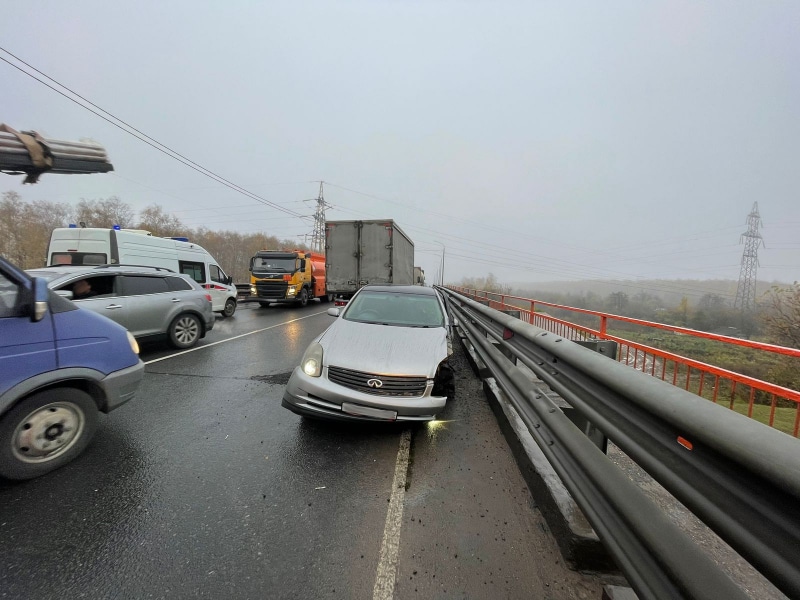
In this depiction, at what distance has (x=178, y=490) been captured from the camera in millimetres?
2514

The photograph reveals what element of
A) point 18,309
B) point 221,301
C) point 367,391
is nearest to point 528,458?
point 367,391

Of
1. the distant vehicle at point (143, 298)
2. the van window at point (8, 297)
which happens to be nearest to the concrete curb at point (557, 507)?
the van window at point (8, 297)

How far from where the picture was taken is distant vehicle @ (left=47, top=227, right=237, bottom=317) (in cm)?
920

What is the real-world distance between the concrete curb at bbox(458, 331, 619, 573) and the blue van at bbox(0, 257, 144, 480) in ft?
12.6

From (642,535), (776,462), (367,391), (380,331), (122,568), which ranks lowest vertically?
(122,568)

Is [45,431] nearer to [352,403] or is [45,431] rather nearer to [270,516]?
[270,516]

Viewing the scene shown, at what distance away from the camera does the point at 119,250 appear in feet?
30.8

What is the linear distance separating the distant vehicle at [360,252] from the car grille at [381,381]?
30.7 feet

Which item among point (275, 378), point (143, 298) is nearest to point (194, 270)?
point (143, 298)

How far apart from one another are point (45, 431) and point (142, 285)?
14.4ft

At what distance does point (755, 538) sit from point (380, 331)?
355cm

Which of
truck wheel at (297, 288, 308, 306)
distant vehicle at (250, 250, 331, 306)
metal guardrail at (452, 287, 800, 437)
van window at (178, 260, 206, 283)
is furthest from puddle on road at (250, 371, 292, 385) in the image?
truck wheel at (297, 288, 308, 306)

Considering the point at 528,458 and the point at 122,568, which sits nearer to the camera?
the point at 122,568

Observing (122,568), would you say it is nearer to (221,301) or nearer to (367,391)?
(367,391)
